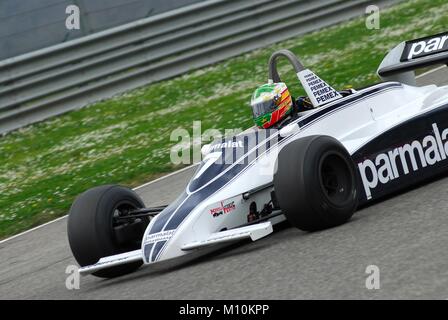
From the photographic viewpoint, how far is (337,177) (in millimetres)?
6688

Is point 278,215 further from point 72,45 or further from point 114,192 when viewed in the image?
point 72,45

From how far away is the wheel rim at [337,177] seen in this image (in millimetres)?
6617

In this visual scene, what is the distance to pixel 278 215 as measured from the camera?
6719 millimetres

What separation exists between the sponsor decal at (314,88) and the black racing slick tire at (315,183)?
0.89 meters

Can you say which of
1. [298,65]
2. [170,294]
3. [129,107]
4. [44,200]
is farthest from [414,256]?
[129,107]

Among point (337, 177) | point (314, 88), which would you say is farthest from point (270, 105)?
point (337, 177)

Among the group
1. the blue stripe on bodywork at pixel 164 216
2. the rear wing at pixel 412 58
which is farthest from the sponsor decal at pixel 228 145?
the rear wing at pixel 412 58

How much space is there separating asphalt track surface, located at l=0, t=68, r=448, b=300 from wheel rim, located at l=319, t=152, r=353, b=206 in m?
0.21

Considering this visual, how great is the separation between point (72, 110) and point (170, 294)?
9141 millimetres

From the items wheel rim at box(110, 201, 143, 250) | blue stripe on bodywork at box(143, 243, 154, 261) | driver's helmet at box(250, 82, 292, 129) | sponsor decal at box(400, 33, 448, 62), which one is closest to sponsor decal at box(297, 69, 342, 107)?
driver's helmet at box(250, 82, 292, 129)

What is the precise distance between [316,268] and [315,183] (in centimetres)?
→ 86

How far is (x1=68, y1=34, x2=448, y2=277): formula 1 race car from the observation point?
20.7 ft

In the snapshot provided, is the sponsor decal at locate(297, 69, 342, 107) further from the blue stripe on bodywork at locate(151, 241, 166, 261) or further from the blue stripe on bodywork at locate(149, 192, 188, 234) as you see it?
→ the blue stripe on bodywork at locate(151, 241, 166, 261)

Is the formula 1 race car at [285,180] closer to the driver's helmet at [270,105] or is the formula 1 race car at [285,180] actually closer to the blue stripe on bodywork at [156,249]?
the blue stripe on bodywork at [156,249]
